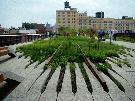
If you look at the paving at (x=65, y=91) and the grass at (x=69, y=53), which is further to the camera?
the grass at (x=69, y=53)

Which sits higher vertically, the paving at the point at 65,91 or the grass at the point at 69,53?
the paving at the point at 65,91

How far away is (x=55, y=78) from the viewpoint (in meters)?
8.35

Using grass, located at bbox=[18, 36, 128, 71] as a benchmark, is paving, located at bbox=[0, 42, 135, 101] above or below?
above

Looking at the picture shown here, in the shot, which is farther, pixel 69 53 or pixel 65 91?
pixel 69 53

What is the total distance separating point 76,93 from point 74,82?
1347 mm

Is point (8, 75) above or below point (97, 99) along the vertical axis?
above

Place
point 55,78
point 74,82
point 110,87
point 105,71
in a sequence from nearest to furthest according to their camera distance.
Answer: point 110,87 → point 74,82 → point 55,78 → point 105,71

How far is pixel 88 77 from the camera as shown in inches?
339

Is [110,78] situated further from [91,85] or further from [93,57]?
[93,57]

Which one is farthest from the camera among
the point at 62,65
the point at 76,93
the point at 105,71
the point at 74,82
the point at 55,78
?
the point at 62,65

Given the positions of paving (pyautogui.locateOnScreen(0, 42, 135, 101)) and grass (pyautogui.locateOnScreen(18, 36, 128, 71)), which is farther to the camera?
grass (pyautogui.locateOnScreen(18, 36, 128, 71))

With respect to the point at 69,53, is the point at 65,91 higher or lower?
higher

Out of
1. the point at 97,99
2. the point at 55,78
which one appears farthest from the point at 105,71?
the point at 97,99

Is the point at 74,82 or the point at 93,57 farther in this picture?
the point at 93,57
